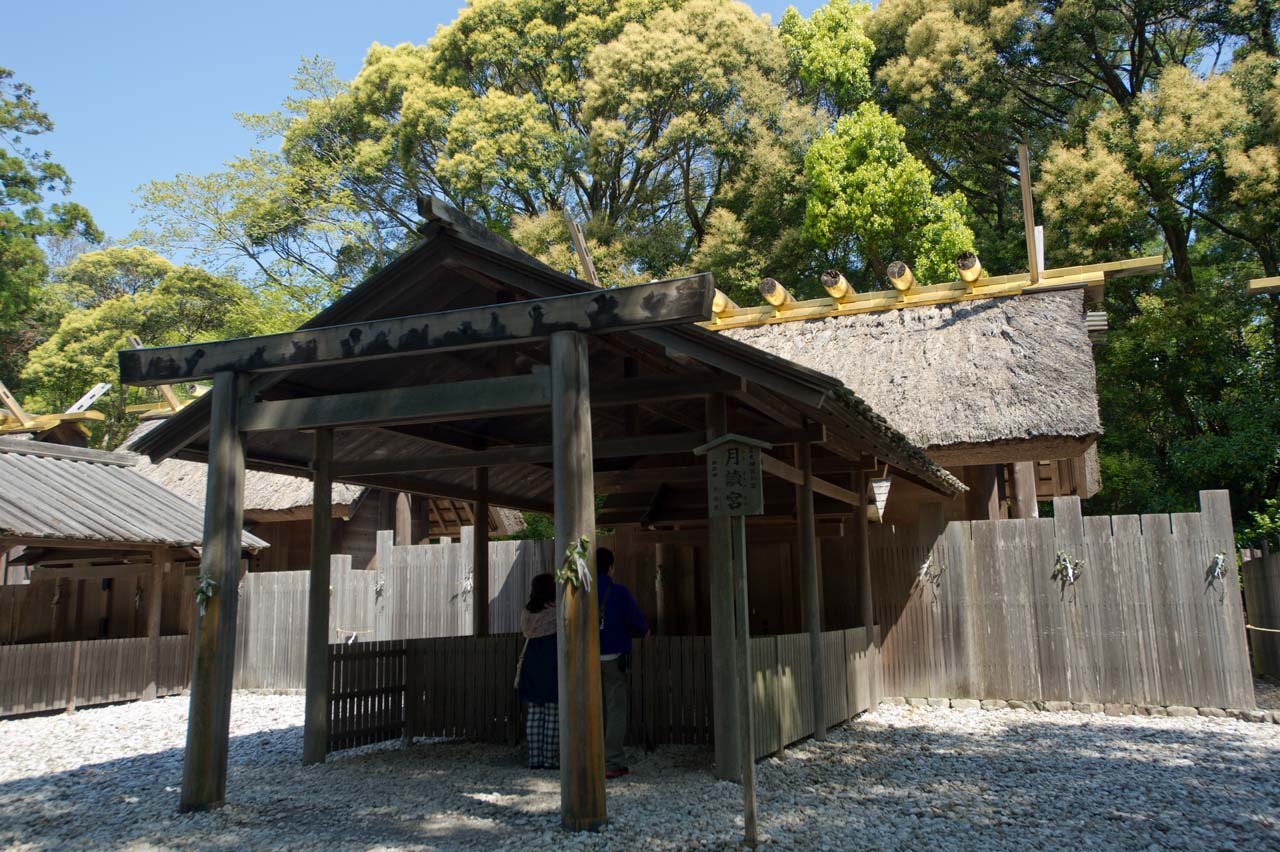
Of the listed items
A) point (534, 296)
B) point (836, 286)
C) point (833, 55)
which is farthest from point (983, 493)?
point (833, 55)

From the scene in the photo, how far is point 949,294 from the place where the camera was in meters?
15.4

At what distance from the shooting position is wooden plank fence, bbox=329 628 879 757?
8328mm

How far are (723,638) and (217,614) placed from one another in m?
3.57

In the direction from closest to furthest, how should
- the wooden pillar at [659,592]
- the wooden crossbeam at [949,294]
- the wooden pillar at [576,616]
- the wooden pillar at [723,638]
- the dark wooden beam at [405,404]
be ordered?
1. the wooden pillar at [576,616]
2. the dark wooden beam at [405,404]
3. the wooden pillar at [723,638]
4. the wooden pillar at [659,592]
5. the wooden crossbeam at [949,294]

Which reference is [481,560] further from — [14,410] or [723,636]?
[14,410]

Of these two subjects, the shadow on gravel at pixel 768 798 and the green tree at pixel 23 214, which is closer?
the shadow on gravel at pixel 768 798

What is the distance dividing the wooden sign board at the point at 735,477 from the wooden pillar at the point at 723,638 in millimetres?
1302

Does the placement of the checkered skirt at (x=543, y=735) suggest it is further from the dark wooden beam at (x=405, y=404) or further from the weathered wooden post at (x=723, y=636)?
the dark wooden beam at (x=405, y=404)

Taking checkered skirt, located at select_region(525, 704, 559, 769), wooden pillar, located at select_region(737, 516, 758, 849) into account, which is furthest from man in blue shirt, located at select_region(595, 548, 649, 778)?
wooden pillar, located at select_region(737, 516, 758, 849)

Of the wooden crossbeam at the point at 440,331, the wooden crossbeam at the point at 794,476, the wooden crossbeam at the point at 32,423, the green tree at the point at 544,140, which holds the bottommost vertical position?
the wooden crossbeam at the point at 794,476

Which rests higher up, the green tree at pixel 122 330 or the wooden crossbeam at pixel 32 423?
the green tree at pixel 122 330

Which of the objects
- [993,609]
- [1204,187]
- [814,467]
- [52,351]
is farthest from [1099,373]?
[52,351]

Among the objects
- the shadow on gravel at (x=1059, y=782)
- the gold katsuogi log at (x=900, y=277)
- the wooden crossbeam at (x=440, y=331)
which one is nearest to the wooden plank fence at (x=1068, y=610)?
the shadow on gravel at (x=1059, y=782)

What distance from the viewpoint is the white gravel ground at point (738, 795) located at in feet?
18.4
